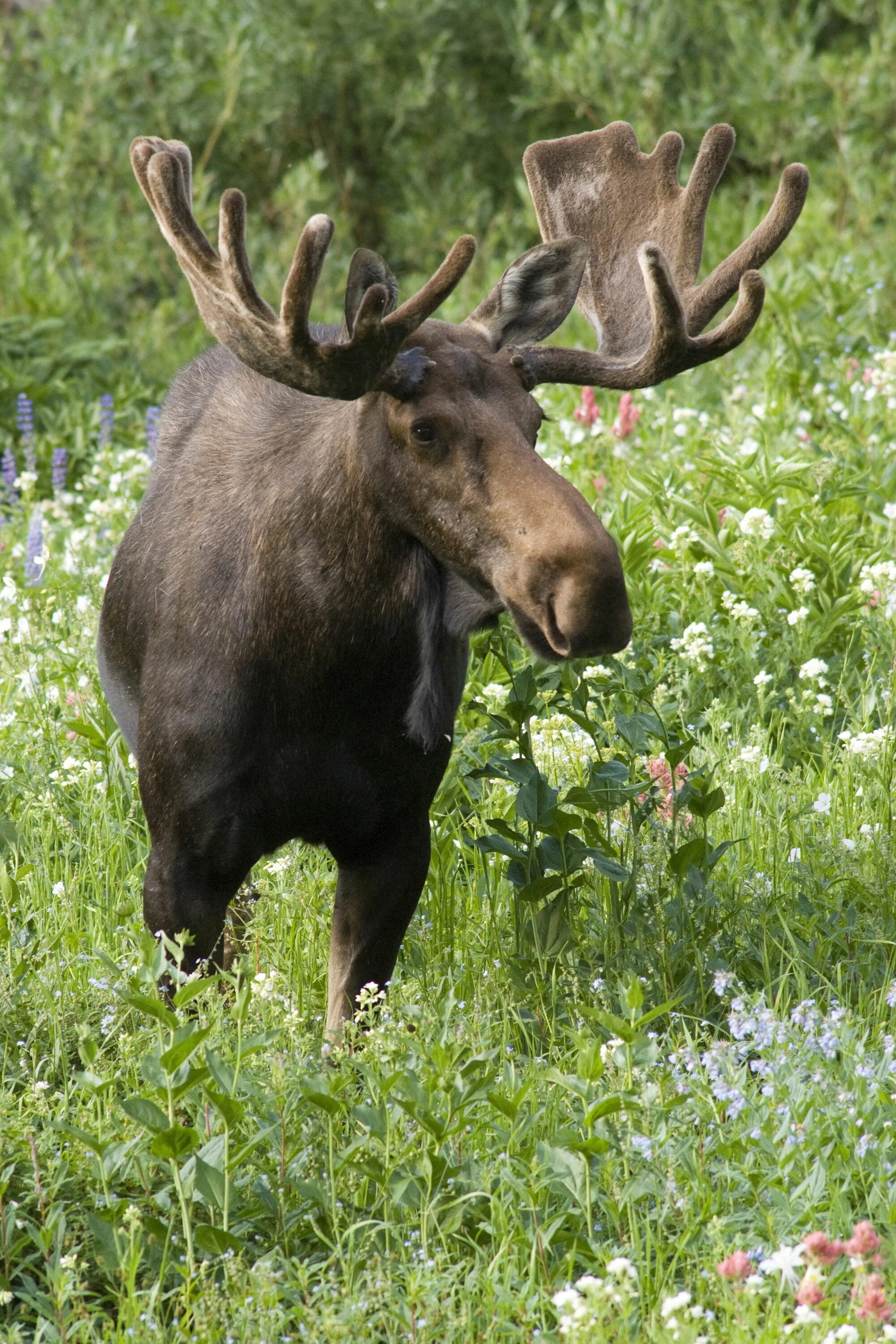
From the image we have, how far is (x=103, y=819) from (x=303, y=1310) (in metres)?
2.26

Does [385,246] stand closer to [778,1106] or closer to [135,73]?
[135,73]

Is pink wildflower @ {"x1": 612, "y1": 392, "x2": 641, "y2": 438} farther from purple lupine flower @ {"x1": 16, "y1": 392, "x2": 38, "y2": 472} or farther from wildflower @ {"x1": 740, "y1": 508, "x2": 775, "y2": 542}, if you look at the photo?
purple lupine flower @ {"x1": 16, "y1": 392, "x2": 38, "y2": 472}

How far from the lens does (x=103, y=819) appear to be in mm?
4520

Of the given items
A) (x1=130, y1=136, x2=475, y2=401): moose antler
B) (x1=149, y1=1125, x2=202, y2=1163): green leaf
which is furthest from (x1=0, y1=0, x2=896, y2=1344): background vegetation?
(x1=130, y1=136, x2=475, y2=401): moose antler

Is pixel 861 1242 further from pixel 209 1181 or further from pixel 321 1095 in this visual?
pixel 209 1181

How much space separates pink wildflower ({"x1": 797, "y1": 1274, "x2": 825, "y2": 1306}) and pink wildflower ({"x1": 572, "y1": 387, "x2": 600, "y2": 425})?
4797mm

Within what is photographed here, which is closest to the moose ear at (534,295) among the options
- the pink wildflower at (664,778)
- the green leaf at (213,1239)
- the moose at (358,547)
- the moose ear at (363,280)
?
the moose at (358,547)

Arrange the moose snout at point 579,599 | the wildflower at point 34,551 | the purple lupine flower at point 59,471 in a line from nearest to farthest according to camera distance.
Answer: the moose snout at point 579,599
the wildflower at point 34,551
the purple lupine flower at point 59,471

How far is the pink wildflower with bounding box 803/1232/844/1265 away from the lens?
85.7 inches

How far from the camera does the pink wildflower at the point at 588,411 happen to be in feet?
21.7

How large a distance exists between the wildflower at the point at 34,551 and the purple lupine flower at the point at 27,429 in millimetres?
1129

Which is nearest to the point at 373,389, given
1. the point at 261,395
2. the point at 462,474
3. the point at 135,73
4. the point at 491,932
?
the point at 462,474

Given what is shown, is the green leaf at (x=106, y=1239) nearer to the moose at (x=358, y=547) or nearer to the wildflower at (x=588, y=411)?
the moose at (x=358, y=547)

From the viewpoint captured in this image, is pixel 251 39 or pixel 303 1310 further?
pixel 251 39
